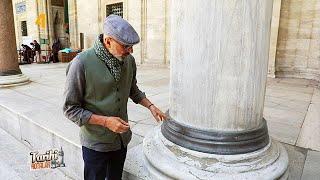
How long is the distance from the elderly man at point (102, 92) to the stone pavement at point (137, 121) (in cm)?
95

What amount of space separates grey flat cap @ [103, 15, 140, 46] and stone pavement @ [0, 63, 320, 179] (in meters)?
1.55

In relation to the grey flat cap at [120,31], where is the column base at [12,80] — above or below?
below

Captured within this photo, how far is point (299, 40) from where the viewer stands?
803 centimetres

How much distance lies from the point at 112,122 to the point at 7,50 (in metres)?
6.28

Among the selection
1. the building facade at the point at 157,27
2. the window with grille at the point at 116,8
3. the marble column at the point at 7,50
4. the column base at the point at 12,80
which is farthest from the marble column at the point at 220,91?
the window with grille at the point at 116,8

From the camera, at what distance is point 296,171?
2.47 metres

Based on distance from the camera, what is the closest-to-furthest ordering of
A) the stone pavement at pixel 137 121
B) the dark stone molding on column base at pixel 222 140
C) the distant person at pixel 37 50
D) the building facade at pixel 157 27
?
1. the dark stone molding on column base at pixel 222 140
2. the stone pavement at pixel 137 121
3. the building facade at pixel 157 27
4. the distant person at pixel 37 50

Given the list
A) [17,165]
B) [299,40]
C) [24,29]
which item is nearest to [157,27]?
[299,40]

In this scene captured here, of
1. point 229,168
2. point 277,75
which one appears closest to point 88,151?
point 229,168

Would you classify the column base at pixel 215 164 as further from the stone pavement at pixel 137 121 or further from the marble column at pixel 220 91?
the stone pavement at pixel 137 121

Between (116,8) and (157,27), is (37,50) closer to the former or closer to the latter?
(116,8)

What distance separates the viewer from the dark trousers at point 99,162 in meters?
2.03

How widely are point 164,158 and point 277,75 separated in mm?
7229

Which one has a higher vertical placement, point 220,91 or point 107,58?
point 107,58
